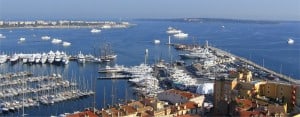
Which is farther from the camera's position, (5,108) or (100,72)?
(100,72)

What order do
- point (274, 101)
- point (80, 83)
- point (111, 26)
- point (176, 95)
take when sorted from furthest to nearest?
point (111, 26) < point (80, 83) < point (176, 95) < point (274, 101)

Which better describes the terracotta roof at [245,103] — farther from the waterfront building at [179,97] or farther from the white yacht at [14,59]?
the white yacht at [14,59]

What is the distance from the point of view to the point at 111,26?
184 ft

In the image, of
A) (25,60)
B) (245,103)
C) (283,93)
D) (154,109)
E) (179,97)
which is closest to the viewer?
(245,103)

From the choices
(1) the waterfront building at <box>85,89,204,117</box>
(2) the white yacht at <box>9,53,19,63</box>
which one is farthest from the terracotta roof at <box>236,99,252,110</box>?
(2) the white yacht at <box>9,53,19,63</box>

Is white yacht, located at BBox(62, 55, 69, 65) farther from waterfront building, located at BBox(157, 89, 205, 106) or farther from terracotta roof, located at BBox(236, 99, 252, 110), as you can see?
terracotta roof, located at BBox(236, 99, 252, 110)

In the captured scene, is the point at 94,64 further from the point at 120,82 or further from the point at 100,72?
the point at 120,82

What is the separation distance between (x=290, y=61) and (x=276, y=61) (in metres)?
0.68

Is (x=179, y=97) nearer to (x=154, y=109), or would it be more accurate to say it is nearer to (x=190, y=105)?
(x=190, y=105)

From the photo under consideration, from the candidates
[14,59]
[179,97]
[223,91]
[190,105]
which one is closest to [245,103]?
[223,91]

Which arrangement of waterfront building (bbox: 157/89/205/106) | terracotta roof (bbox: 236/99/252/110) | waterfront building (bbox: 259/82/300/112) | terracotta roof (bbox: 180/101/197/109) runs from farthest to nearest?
waterfront building (bbox: 157/89/205/106) → terracotta roof (bbox: 180/101/197/109) → waterfront building (bbox: 259/82/300/112) → terracotta roof (bbox: 236/99/252/110)

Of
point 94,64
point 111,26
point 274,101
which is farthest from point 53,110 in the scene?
point 111,26

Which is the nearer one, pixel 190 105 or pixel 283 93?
pixel 283 93

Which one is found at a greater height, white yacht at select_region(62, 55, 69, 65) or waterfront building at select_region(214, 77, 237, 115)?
waterfront building at select_region(214, 77, 237, 115)
